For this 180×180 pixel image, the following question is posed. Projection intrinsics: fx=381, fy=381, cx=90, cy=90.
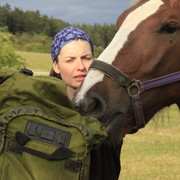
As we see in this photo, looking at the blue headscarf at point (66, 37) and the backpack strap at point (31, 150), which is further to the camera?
the blue headscarf at point (66, 37)

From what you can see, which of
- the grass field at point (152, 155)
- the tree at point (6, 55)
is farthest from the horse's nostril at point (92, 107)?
the tree at point (6, 55)

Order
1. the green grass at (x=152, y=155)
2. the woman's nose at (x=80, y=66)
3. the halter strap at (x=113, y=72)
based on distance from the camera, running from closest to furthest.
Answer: the halter strap at (x=113, y=72) → the woman's nose at (x=80, y=66) → the green grass at (x=152, y=155)

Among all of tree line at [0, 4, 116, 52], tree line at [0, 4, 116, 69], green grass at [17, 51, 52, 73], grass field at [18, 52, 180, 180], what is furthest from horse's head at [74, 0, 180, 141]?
tree line at [0, 4, 116, 52]

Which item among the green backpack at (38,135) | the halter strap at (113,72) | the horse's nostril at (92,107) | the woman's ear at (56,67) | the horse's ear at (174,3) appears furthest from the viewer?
the woman's ear at (56,67)

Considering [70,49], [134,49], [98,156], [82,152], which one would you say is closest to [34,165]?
[82,152]

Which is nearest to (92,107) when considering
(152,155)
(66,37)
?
(66,37)

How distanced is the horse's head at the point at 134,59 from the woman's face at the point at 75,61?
323mm

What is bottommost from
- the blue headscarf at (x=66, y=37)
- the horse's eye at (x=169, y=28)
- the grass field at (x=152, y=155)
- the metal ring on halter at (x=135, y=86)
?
the grass field at (x=152, y=155)

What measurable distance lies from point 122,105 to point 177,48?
55 centimetres

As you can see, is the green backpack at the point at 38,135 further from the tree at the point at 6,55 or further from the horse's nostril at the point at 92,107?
the tree at the point at 6,55

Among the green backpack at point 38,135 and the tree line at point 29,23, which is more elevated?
the green backpack at point 38,135

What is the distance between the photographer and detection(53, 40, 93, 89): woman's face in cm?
283

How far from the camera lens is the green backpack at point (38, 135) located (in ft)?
5.02

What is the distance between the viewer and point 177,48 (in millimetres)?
2604
